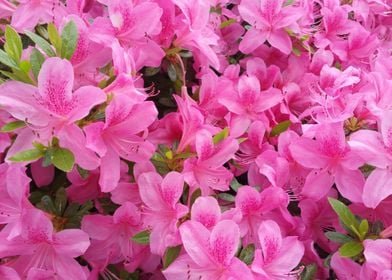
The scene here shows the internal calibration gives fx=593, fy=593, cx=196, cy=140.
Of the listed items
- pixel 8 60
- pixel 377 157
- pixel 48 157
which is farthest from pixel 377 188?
pixel 8 60

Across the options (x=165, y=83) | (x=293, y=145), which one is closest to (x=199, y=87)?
(x=165, y=83)

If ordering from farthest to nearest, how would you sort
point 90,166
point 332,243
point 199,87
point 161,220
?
point 199,87, point 332,243, point 161,220, point 90,166

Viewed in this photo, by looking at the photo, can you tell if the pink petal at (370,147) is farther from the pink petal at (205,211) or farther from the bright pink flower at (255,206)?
the pink petal at (205,211)

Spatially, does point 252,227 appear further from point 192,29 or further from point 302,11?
point 302,11

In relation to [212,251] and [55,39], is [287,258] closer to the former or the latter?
[212,251]

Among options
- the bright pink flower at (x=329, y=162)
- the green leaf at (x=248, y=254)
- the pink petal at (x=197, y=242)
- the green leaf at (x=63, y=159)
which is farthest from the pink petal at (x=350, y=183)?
the green leaf at (x=63, y=159)

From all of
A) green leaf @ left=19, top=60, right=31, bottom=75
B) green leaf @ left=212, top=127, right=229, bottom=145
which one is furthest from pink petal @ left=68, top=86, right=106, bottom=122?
green leaf @ left=212, top=127, right=229, bottom=145
